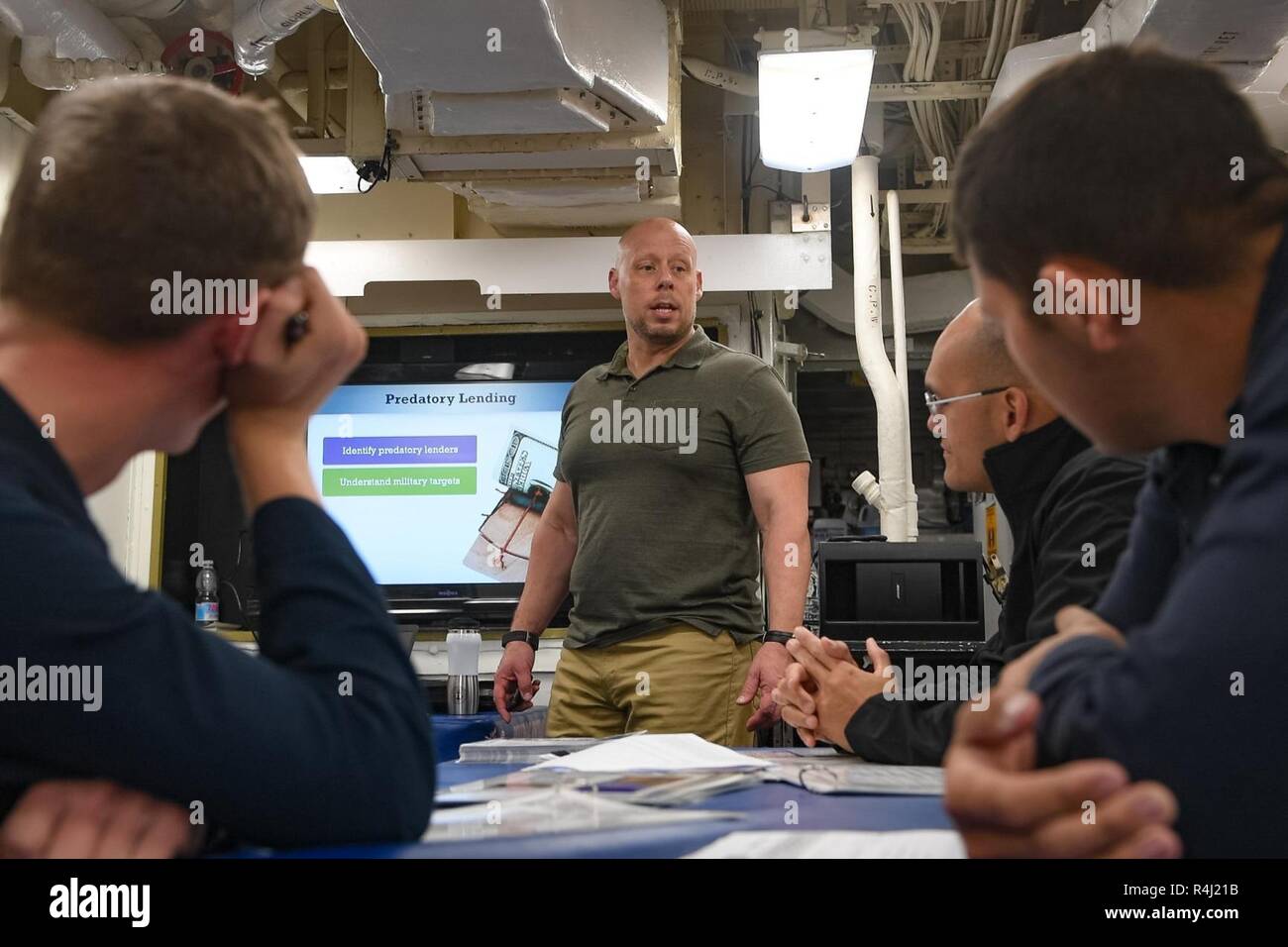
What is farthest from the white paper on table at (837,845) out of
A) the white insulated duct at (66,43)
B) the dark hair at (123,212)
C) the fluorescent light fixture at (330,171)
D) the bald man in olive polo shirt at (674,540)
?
the fluorescent light fixture at (330,171)

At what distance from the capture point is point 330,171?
10.6 feet

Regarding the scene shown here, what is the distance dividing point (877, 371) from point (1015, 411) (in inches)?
88.9

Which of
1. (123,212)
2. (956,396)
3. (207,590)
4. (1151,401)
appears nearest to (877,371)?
(956,396)

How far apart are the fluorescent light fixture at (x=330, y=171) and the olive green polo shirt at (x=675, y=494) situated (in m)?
A: 1.51

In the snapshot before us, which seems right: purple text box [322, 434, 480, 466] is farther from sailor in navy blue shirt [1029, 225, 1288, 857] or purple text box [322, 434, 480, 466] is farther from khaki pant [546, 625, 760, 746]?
sailor in navy blue shirt [1029, 225, 1288, 857]

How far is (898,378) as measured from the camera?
358cm

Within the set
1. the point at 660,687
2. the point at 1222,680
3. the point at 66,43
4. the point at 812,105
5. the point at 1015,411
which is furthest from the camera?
the point at 812,105

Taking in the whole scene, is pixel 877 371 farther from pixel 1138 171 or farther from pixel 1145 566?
pixel 1138 171

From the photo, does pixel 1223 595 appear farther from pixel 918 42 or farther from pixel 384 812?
pixel 918 42

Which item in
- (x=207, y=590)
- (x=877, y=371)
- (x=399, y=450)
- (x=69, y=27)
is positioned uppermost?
(x=69, y=27)

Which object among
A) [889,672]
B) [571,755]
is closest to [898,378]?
[889,672]

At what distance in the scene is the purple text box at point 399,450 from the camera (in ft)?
12.3
